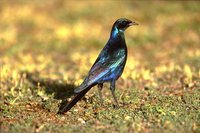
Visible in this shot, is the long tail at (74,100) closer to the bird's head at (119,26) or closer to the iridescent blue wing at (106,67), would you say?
the iridescent blue wing at (106,67)

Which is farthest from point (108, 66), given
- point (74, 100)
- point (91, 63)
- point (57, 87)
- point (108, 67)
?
point (91, 63)

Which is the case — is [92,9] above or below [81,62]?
above

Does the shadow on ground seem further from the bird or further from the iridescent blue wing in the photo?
the iridescent blue wing

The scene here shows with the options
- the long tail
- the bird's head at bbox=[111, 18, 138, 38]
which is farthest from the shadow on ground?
the bird's head at bbox=[111, 18, 138, 38]

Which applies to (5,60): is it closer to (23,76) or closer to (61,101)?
(23,76)

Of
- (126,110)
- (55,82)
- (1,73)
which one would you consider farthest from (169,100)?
(1,73)

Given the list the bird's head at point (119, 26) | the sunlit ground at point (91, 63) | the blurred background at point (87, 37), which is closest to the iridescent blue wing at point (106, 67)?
the bird's head at point (119, 26)
